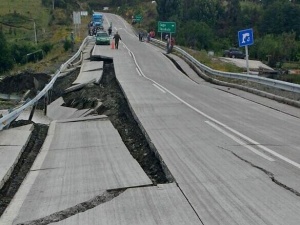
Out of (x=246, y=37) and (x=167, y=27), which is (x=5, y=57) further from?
(x=246, y=37)

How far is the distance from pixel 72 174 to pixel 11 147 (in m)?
2.36

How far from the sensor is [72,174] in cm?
786

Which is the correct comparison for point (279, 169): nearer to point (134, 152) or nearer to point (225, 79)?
point (134, 152)

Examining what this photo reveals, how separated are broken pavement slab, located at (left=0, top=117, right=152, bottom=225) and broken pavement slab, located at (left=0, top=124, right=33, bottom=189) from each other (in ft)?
1.20

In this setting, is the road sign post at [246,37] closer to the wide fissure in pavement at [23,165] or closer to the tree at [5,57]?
the wide fissure in pavement at [23,165]

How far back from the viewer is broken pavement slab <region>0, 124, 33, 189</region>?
7.94 meters

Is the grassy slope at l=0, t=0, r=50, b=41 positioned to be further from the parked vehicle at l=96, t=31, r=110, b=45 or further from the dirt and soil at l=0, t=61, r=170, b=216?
the dirt and soil at l=0, t=61, r=170, b=216

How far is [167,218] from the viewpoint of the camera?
5.64 metres

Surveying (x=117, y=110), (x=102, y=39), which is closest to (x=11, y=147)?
(x=117, y=110)

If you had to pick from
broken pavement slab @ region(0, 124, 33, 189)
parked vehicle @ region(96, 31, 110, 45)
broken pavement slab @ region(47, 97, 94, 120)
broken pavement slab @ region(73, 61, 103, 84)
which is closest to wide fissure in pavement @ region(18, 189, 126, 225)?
broken pavement slab @ region(0, 124, 33, 189)

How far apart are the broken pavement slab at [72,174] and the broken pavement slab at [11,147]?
0.37 m

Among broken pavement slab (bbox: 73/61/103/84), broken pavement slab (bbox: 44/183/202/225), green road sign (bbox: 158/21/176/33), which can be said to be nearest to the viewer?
broken pavement slab (bbox: 44/183/202/225)

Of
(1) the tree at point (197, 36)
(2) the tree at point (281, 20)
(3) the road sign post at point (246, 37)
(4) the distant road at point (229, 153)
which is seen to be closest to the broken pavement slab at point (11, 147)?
(4) the distant road at point (229, 153)

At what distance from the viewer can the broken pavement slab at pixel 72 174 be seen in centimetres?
632
